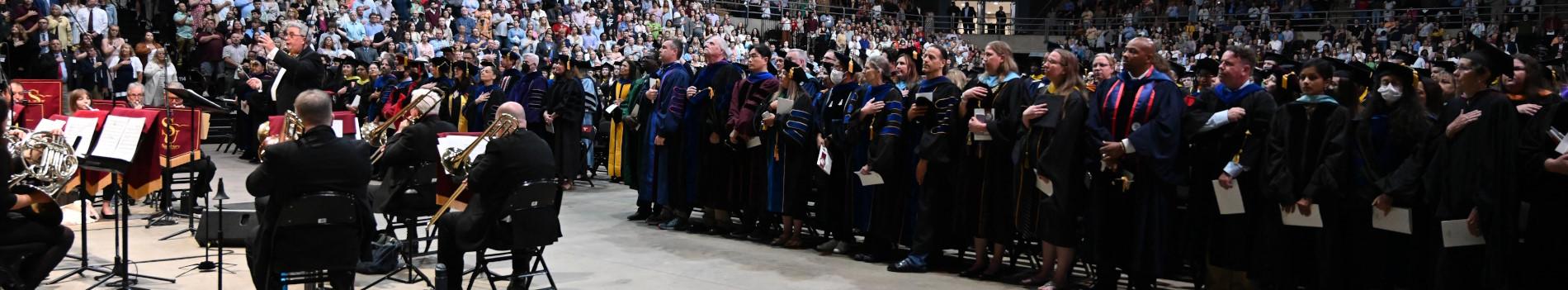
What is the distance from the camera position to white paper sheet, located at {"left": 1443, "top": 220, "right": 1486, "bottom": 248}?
5.71 m

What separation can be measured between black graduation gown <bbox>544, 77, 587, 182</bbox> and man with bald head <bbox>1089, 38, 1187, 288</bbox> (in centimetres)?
670

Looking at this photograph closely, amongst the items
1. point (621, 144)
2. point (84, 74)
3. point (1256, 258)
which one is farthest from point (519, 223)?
point (84, 74)

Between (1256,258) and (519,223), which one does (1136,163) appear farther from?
(519,223)

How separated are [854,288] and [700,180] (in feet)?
9.28

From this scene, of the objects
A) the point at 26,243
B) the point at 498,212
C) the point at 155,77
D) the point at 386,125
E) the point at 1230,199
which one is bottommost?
the point at 26,243

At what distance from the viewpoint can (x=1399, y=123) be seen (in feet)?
19.8

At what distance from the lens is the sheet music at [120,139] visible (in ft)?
24.5

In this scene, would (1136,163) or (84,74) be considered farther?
(84,74)

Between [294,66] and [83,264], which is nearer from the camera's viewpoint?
[83,264]

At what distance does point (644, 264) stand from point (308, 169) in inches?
117

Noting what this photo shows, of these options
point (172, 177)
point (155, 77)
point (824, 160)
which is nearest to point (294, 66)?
point (172, 177)

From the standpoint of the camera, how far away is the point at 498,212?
255 inches

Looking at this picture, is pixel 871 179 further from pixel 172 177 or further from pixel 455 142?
pixel 172 177

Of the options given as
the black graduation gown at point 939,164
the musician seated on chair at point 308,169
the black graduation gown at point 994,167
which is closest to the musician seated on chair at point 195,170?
the musician seated on chair at point 308,169
